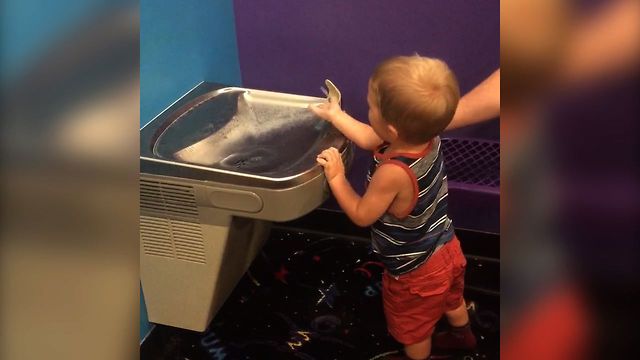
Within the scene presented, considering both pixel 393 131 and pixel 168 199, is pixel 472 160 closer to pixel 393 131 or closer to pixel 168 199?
pixel 393 131

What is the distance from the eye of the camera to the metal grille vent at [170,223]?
4.66ft

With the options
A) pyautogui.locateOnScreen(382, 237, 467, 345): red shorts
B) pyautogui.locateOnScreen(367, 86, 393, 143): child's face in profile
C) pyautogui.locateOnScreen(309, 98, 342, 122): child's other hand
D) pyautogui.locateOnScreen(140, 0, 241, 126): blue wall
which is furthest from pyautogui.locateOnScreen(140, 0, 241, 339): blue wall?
pyautogui.locateOnScreen(382, 237, 467, 345): red shorts

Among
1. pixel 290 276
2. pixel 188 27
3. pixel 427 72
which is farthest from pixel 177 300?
pixel 427 72

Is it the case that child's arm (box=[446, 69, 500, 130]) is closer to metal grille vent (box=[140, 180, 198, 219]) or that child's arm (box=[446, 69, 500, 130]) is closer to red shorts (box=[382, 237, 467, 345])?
red shorts (box=[382, 237, 467, 345])

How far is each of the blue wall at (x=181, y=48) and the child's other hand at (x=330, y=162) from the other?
41cm

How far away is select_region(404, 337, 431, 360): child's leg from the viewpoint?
156 cm

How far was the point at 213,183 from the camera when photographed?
1367mm

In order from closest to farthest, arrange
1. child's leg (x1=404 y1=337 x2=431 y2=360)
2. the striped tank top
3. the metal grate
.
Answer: the striped tank top → child's leg (x1=404 y1=337 x2=431 y2=360) → the metal grate

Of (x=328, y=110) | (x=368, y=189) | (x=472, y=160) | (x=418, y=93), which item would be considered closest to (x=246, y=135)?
(x=328, y=110)

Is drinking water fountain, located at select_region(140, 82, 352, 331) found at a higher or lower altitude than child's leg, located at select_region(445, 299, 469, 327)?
higher

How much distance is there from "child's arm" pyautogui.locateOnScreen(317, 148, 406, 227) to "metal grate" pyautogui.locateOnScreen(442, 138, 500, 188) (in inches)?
21.5
